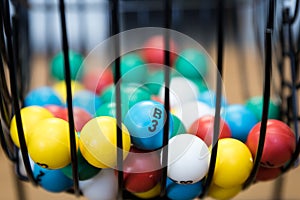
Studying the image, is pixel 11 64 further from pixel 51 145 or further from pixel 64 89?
pixel 64 89

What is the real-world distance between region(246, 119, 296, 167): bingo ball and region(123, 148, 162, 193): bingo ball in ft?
0.30

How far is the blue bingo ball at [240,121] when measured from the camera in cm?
44

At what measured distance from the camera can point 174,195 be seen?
1.28 ft

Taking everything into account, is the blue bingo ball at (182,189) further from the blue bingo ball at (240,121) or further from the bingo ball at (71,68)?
the bingo ball at (71,68)

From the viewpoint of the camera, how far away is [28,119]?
0.41m

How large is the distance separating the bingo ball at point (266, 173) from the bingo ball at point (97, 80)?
276 millimetres

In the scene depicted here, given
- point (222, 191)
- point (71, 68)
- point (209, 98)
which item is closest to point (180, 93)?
point (209, 98)

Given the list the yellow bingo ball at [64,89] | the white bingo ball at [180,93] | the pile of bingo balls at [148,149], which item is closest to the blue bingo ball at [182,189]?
the pile of bingo balls at [148,149]

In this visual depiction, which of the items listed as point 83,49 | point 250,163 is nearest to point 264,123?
point 250,163

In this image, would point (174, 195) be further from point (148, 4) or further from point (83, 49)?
point (148, 4)

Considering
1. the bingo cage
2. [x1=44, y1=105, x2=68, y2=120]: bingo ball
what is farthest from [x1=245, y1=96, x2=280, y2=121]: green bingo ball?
[x1=44, y1=105, x2=68, y2=120]: bingo ball

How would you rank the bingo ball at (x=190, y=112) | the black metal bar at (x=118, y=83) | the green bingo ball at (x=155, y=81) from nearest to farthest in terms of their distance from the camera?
the black metal bar at (x=118, y=83) < the bingo ball at (x=190, y=112) < the green bingo ball at (x=155, y=81)

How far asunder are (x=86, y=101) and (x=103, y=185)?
170 millimetres

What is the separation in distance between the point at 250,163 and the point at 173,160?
71mm
